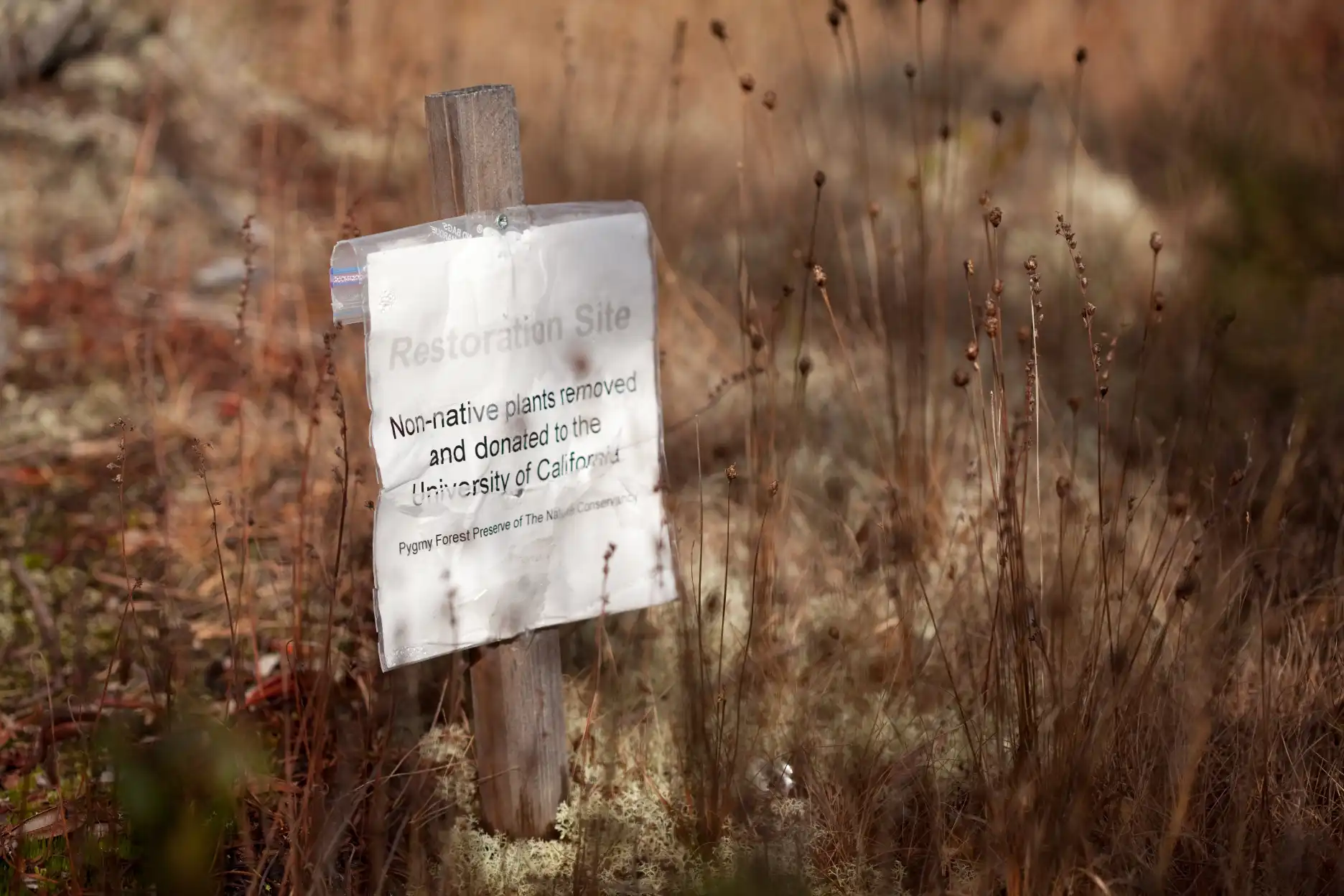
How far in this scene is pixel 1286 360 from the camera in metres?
3.61

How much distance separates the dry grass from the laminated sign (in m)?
0.13

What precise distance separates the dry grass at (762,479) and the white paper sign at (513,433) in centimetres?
13

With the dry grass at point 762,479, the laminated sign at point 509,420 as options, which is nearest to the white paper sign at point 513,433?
the laminated sign at point 509,420

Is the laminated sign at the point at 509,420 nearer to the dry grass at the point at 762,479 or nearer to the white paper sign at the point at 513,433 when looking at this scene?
the white paper sign at the point at 513,433

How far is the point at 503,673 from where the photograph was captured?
6.52ft

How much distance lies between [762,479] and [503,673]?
2.73 feet

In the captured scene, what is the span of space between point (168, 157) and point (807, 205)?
2.57m

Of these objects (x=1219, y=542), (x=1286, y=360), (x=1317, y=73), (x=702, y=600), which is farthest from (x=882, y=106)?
(x=1219, y=542)

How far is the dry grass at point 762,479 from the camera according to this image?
1.88m

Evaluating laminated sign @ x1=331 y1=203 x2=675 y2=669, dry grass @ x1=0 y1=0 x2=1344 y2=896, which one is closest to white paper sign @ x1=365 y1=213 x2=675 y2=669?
laminated sign @ x1=331 y1=203 x2=675 y2=669

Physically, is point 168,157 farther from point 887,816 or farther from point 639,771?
point 887,816

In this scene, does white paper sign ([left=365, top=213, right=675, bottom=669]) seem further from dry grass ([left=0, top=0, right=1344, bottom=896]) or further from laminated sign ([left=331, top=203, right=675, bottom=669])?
dry grass ([left=0, top=0, right=1344, bottom=896])

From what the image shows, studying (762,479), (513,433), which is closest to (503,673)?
(513,433)

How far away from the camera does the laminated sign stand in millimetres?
1747
